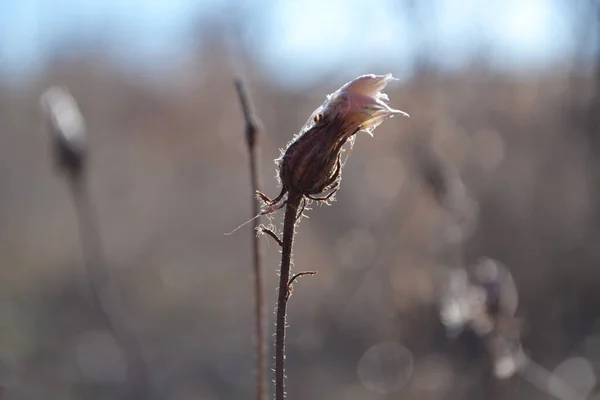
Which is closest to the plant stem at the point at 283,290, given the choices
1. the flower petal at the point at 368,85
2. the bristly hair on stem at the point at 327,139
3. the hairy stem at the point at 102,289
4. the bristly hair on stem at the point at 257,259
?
the bristly hair on stem at the point at 327,139

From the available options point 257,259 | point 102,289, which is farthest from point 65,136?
point 102,289

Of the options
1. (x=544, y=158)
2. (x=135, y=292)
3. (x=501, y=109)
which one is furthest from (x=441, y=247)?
(x=135, y=292)

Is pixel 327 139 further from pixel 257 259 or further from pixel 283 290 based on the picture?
pixel 257 259

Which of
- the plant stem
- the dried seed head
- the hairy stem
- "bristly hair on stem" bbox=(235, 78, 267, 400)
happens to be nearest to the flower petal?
the dried seed head

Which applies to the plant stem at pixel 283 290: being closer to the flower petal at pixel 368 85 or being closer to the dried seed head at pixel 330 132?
the dried seed head at pixel 330 132

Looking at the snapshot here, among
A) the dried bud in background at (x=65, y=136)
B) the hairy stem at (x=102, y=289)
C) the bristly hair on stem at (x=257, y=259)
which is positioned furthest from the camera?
the hairy stem at (x=102, y=289)

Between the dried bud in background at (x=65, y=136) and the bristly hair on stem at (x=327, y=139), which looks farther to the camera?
the dried bud in background at (x=65, y=136)
